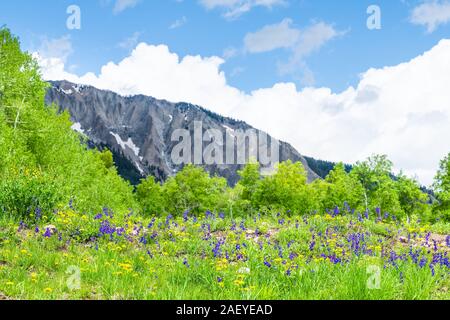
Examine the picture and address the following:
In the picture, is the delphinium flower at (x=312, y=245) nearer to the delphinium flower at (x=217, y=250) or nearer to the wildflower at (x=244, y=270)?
the delphinium flower at (x=217, y=250)

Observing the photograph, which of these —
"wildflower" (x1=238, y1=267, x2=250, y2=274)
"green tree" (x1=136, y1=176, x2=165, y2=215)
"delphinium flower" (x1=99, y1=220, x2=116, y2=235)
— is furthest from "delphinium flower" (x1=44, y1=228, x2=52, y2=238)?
"green tree" (x1=136, y1=176, x2=165, y2=215)

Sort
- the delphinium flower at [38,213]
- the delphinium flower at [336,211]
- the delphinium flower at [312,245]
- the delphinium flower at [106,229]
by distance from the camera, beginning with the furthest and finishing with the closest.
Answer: the delphinium flower at [336,211]
the delphinium flower at [38,213]
the delphinium flower at [106,229]
the delphinium flower at [312,245]

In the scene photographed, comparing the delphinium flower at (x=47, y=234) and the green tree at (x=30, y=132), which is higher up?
the green tree at (x=30, y=132)

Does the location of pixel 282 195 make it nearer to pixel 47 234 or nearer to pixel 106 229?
pixel 106 229

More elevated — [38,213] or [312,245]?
[38,213]

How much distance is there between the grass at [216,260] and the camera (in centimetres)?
564

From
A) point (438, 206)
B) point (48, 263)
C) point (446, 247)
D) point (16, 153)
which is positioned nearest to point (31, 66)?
point (16, 153)

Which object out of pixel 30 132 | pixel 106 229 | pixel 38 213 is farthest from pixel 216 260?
pixel 30 132

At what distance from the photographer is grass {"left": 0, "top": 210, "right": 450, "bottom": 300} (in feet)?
18.5

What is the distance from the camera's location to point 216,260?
24.7ft

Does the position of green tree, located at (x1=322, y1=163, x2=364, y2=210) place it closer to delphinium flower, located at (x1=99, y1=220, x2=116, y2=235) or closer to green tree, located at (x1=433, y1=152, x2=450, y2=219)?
green tree, located at (x1=433, y1=152, x2=450, y2=219)

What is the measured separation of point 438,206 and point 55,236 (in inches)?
1676

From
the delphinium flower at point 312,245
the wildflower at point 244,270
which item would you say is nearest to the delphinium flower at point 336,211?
the delphinium flower at point 312,245
